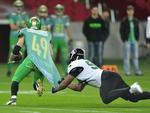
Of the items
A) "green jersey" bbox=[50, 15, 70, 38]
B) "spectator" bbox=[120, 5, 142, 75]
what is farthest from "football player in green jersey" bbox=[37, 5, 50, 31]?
"spectator" bbox=[120, 5, 142, 75]

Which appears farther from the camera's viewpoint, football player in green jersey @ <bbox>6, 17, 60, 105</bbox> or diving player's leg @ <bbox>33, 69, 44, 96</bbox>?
diving player's leg @ <bbox>33, 69, 44, 96</bbox>

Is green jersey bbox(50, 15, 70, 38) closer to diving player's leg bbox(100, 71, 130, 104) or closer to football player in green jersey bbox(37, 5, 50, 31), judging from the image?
football player in green jersey bbox(37, 5, 50, 31)

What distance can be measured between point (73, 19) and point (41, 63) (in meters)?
17.5

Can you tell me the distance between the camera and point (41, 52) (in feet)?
53.2

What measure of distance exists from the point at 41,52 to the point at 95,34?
9999mm

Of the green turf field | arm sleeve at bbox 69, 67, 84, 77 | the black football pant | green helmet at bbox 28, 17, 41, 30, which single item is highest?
green helmet at bbox 28, 17, 41, 30

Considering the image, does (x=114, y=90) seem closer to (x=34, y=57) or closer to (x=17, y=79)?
(x=34, y=57)

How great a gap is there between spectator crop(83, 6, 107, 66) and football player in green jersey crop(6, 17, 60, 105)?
977 centimetres

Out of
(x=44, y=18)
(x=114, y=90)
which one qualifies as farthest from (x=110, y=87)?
(x=44, y=18)

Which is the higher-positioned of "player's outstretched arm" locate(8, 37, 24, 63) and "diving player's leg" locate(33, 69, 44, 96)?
"player's outstretched arm" locate(8, 37, 24, 63)

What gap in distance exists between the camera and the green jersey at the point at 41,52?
52.4 ft

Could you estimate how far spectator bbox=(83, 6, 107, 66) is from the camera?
26.1m

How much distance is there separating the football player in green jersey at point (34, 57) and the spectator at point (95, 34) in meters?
9.77

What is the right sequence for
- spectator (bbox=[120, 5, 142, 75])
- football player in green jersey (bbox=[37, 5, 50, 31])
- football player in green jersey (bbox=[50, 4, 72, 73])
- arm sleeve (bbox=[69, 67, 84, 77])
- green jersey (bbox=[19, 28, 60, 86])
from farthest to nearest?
1. spectator (bbox=[120, 5, 142, 75])
2. football player in green jersey (bbox=[50, 4, 72, 73])
3. football player in green jersey (bbox=[37, 5, 50, 31])
4. green jersey (bbox=[19, 28, 60, 86])
5. arm sleeve (bbox=[69, 67, 84, 77])
